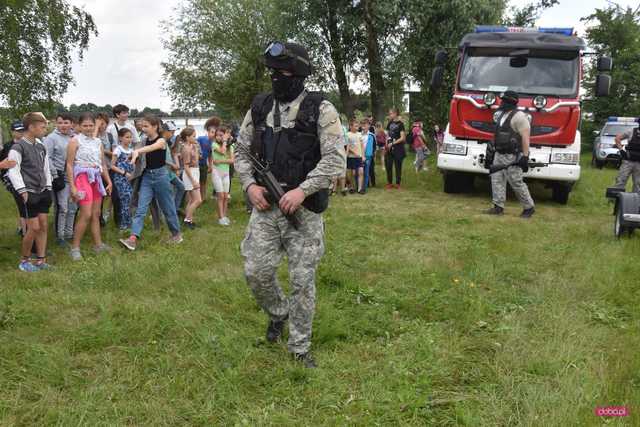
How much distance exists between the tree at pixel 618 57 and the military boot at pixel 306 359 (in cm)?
2959

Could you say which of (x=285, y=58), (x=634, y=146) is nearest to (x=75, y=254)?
(x=285, y=58)

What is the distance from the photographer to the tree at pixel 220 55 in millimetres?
32406

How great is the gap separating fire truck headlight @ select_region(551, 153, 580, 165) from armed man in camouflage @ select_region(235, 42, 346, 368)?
24.2 ft

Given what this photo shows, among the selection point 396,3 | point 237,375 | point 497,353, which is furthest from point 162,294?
point 396,3

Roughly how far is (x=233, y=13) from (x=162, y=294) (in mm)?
31429

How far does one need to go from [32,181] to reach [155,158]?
1454mm

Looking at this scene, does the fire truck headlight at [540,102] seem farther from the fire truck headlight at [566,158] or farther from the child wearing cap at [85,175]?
the child wearing cap at [85,175]

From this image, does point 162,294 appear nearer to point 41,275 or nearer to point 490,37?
point 41,275

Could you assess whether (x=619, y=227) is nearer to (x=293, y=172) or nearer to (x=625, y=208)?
(x=625, y=208)

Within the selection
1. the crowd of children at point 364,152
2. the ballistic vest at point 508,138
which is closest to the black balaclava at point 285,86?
the ballistic vest at point 508,138

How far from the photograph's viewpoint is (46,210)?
5.61 meters

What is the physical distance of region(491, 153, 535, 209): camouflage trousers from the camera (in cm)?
834

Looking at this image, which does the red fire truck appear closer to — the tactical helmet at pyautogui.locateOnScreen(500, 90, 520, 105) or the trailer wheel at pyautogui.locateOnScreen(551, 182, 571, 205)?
the trailer wheel at pyautogui.locateOnScreen(551, 182, 571, 205)

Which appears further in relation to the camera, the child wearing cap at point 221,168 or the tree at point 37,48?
the tree at point 37,48
